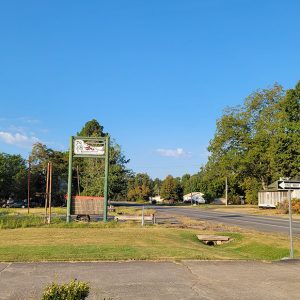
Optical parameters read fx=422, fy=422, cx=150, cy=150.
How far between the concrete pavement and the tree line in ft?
133

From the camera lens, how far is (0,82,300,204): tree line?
5094 cm

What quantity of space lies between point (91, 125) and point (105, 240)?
76466 mm

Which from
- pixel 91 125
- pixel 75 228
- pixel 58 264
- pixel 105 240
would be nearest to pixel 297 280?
pixel 58 264

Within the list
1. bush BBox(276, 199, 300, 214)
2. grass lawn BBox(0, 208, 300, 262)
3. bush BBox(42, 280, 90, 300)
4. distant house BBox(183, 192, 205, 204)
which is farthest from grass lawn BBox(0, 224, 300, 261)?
distant house BBox(183, 192, 205, 204)

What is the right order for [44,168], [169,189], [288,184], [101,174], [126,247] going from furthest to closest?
1. [169,189]
2. [44,168]
3. [101,174]
4. [126,247]
5. [288,184]

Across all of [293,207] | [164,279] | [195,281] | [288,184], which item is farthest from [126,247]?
[293,207]

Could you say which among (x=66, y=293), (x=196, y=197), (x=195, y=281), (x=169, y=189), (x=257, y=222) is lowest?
(x=195, y=281)

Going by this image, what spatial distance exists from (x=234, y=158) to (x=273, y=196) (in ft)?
36.2

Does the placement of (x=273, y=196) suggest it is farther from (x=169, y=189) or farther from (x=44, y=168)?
(x=169, y=189)

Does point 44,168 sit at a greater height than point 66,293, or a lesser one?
greater

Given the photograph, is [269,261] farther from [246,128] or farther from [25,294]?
[246,128]

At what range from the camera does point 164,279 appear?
339 inches

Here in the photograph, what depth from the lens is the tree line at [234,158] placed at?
167 feet

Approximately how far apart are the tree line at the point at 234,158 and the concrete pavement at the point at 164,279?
4064 cm
